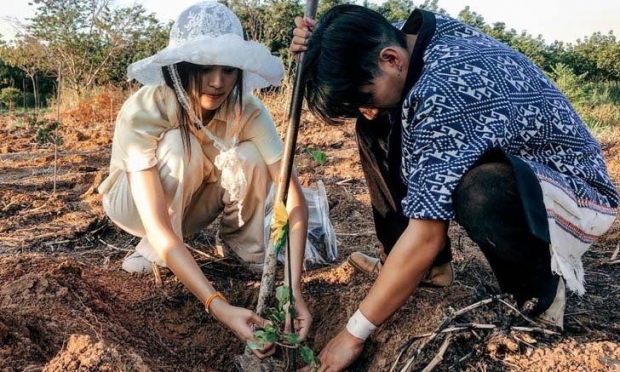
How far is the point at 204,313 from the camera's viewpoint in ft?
6.83

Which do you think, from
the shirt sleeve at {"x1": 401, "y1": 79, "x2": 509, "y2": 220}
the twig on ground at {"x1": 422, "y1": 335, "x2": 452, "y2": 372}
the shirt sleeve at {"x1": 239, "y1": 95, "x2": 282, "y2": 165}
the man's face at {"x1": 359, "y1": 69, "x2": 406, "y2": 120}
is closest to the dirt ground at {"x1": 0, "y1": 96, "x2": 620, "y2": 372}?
the twig on ground at {"x1": 422, "y1": 335, "x2": 452, "y2": 372}

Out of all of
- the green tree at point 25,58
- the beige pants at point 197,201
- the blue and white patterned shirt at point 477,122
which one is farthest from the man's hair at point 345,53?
the green tree at point 25,58

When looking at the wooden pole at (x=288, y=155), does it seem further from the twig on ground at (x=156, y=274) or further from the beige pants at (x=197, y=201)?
the twig on ground at (x=156, y=274)

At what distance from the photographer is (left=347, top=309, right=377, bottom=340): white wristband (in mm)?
1500

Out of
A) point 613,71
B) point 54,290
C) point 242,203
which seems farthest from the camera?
point 613,71

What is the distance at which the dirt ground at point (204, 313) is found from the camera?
1.42m

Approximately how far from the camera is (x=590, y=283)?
83.8 inches

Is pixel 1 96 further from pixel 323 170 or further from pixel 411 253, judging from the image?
pixel 411 253

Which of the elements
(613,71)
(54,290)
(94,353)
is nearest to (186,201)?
(54,290)

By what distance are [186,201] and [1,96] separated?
15.4 m

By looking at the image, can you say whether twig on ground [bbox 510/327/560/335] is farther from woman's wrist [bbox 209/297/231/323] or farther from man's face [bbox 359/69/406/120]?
woman's wrist [bbox 209/297/231/323]

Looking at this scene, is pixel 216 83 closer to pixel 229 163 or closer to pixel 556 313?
pixel 229 163

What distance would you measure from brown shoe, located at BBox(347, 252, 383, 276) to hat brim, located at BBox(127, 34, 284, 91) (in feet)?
2.59

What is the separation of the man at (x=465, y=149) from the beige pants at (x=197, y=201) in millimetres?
718
